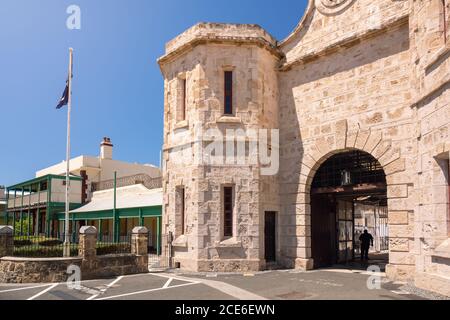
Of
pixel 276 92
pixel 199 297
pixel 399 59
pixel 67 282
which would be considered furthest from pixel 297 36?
pixel 67 282

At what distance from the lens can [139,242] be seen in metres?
12.8

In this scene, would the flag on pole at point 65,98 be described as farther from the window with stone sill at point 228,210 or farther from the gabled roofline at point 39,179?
the gabled roofline at point 39,179

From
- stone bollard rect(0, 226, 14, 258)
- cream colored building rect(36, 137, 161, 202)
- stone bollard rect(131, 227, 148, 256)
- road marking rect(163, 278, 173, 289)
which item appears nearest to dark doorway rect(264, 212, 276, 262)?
road marking rect(163, 278, 173, 289)

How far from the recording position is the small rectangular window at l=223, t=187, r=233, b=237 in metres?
13.2

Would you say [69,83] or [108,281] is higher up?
[69,83]

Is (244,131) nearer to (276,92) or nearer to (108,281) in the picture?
(276,92)

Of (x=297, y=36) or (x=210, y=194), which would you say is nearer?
(x=210, y=194)

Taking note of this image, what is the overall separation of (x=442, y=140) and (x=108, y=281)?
30.3ft

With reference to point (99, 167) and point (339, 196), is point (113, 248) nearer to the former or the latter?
point (339, 196)

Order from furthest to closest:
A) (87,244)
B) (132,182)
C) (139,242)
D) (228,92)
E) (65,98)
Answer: (132,182) → (65,98) → (228,92) → (139,242) → (87,244)

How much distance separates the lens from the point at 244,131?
1338 cm

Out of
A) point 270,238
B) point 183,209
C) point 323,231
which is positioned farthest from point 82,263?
point 323,231

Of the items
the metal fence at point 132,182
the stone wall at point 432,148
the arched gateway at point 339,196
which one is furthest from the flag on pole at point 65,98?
the stone wall at point 432,148

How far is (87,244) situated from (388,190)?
8850mm
